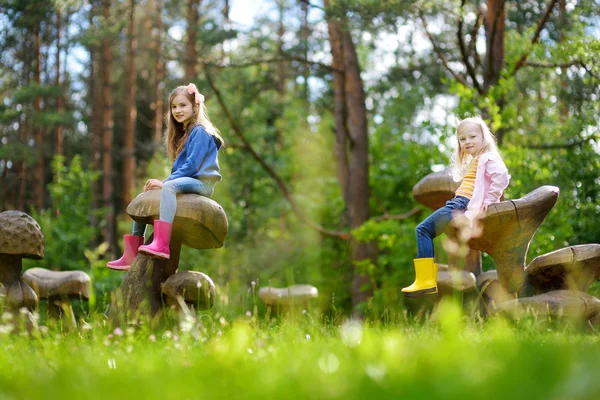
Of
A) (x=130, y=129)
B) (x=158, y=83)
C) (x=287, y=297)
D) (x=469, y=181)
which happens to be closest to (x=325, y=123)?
(x=130, y=129)

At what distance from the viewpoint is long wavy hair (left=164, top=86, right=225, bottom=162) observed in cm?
497

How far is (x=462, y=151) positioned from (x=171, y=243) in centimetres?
235

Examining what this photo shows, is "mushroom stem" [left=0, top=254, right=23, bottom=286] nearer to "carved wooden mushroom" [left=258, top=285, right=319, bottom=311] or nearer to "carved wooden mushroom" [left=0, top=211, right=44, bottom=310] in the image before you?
"carved wooden mushroom" [left=0, top=211, right=44, bottom=310]

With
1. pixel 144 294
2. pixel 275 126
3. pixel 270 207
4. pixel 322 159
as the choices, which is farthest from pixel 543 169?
pixel 322 159

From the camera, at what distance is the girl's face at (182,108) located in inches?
197

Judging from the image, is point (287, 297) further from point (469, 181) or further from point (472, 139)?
point (472, 139)

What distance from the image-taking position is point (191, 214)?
4398mm

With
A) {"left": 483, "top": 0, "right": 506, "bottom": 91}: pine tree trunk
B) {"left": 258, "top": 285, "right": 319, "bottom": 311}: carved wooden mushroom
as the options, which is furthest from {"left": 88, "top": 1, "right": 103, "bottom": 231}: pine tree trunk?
{"left": 258, "top": 285, "right": 319, "bottom": 311}: carved wooden mushroom

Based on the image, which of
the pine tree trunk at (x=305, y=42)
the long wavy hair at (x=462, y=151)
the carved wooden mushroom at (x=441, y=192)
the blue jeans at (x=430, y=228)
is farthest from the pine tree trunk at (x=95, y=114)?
the blue jeans at (x=430, y=228)

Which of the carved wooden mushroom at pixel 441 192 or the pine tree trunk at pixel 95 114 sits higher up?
the pine tree trunk at pixel 95 114

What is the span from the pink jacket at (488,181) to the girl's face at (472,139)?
0.25m

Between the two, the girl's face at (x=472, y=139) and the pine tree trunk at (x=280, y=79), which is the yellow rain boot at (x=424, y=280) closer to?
the girl's face at (x=472, y=139)

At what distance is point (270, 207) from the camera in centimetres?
1606

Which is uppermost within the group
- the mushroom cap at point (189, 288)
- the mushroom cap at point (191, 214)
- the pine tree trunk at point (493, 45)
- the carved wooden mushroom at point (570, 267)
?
the pine tree trunk at point (493, 45)
